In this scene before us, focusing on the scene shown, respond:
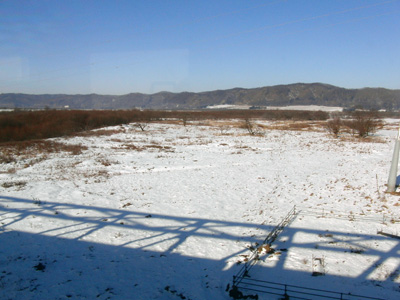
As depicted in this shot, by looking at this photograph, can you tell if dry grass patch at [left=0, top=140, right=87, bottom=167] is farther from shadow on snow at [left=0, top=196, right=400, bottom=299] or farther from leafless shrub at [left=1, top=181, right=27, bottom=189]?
shadow on snow at [left=0, top=196, right=400, bottom=299]

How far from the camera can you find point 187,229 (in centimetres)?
980

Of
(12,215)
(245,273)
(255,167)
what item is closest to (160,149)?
(255,167)

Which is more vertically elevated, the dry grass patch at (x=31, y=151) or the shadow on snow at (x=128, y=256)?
the dry grass patch at (x=31, y=151)

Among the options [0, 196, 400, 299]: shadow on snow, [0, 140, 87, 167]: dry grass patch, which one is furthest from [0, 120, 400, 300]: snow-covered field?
[0, 140, 87, 167]: dry grass patch

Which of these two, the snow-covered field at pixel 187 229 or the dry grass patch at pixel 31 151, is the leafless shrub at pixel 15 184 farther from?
the dry grass patch at pixel 31 151

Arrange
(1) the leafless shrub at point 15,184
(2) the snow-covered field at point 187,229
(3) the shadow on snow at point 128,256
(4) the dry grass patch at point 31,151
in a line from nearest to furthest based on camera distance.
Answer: (3) the shadow on snow at point 128,256
(2) the snow-covered field at point 187,229
(1) the leafless shrub at point 15,184
(4) the dry grass patch at point 31,151

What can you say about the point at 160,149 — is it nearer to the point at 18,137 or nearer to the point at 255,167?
the point at 255,167

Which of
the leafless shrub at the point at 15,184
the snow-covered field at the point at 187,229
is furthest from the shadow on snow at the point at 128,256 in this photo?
A: the leafless shrub at the point at 15,184

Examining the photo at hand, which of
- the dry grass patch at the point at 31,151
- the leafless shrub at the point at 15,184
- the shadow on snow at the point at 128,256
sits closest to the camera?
the shadow on snow at the point at 128,256

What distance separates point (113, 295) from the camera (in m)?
5.97

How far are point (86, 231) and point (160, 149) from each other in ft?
63.2

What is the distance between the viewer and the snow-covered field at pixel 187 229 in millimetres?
6434

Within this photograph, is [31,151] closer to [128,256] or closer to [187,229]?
[187,229]

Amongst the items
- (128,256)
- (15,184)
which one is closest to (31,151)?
(15,184)
